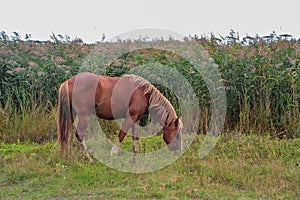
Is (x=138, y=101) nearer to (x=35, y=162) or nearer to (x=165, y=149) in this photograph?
(x=165, y=149)

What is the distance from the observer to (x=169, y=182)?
17.1 ft

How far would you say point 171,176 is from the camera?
213 inches

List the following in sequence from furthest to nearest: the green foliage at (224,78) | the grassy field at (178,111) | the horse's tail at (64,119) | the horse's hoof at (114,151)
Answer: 1. the green foliage at (224,78)
2. the horse's hoof at (114,151)
3. the horse's tail at (64,119)
4. the grassy field at (178,111)

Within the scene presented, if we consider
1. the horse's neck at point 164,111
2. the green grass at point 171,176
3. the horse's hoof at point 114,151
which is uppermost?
the horse's neck at point 164,111

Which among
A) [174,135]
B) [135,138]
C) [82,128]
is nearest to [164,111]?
[174,135]

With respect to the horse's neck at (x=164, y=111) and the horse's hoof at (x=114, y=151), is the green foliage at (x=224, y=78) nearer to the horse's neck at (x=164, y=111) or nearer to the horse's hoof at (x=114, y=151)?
the horse's neck at (x=164, y=111)

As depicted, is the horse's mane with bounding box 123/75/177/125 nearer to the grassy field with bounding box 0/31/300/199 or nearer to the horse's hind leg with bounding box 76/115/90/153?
the grassy field with bounding box 0/31/300/199

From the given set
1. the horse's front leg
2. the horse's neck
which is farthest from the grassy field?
the horse's neck

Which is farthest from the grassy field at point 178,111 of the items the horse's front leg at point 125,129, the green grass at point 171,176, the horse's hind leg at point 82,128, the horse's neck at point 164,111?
the horse's neck at point 164,111

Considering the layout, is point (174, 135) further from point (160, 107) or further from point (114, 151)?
point (114, 151)

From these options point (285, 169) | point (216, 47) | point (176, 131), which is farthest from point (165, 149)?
point (216, 47)

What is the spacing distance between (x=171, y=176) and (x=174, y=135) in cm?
125

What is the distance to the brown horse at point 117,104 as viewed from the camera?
6.46 m

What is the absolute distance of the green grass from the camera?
193 inches
